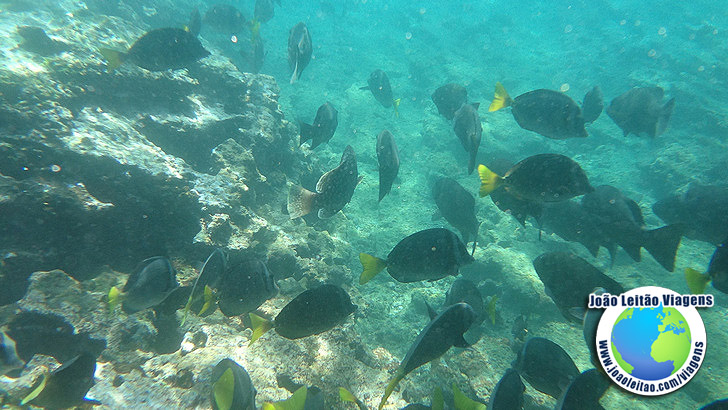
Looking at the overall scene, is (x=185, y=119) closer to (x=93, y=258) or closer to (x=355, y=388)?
(x=93, y=258)

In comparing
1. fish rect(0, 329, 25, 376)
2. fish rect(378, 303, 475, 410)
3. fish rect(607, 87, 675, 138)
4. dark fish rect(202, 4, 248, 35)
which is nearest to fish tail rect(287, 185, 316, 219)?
fish rect(378, 303, 475, 410)

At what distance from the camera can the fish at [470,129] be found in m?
3.94

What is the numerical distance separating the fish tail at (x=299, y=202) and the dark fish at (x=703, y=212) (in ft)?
16.6

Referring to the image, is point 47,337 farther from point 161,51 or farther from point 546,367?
point 546,367

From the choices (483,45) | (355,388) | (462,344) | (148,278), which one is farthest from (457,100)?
(483,45)

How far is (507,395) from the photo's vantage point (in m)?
2.29

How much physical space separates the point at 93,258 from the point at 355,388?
149 inches

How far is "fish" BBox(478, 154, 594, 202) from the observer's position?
295 cm

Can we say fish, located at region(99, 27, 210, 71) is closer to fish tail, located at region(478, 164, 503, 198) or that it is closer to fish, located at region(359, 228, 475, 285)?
fish, located at region(359, 228, 475, 285)

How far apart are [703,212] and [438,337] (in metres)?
5.05

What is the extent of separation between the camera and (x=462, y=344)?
2385 mm

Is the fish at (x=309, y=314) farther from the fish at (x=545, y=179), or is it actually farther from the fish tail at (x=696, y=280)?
the fish tail at (x=696, y=280)

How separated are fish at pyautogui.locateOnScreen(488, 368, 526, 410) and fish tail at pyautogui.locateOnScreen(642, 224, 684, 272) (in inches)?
106

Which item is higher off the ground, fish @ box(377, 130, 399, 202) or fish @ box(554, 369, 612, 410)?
fish @ box(377, 130, 399, 202)
